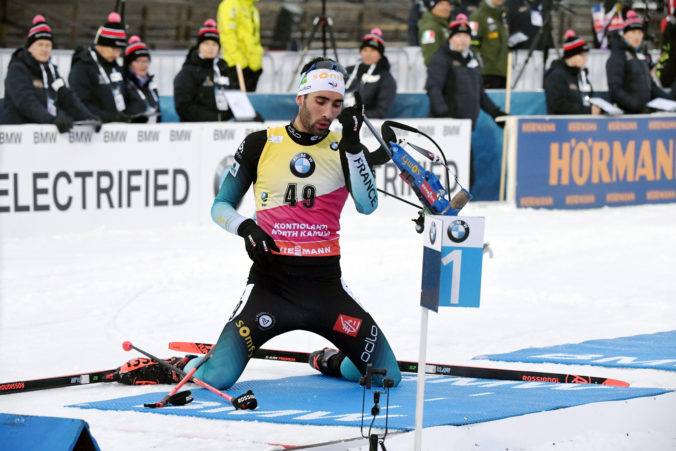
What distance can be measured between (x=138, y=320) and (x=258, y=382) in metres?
2.18

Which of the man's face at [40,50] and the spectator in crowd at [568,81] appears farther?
the spectator in crowd at [568,81]

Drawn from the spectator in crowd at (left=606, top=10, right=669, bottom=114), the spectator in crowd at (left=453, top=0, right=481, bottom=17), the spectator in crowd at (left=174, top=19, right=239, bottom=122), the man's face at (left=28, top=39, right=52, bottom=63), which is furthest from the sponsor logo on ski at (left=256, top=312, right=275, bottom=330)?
the spectator in crowd at (left=453, top=0, right=481, bottom=17)

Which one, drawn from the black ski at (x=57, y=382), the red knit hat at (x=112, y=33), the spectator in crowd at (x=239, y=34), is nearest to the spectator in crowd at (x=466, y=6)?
the spectator in crowd at (x=239, y=34)

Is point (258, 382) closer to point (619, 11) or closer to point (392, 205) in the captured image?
point (392, 205)

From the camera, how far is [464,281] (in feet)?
16.6

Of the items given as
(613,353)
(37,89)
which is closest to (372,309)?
(613,353)

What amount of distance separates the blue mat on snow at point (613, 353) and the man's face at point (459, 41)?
7.43m

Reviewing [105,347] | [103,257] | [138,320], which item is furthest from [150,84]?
[105,347]

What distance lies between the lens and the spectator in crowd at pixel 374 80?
1471 cm

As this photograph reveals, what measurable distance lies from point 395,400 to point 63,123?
6.66m

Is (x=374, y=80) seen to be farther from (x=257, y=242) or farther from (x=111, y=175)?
(x=257, y=242)

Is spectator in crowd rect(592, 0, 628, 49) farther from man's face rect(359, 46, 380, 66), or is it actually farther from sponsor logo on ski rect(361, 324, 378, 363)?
sponsor logo on ski rect(361, 324, 378, 363)

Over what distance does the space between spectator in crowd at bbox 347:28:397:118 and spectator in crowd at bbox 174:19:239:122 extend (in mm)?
1792

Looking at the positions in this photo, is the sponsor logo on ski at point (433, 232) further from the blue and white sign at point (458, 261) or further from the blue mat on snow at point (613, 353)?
the blue mat on snow at point (613, 353)
